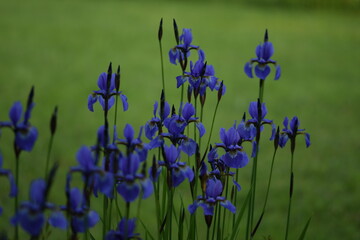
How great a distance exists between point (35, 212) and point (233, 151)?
75 cm

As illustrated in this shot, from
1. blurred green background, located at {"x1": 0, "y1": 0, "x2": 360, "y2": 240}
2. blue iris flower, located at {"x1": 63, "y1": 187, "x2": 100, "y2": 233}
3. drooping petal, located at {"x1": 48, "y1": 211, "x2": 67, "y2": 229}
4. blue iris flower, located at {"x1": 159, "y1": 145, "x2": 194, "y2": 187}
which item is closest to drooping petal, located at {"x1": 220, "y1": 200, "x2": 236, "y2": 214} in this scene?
blue iris flower, located at {"x1": 159, "y1": 145, "x2": 194, "y2": 187}

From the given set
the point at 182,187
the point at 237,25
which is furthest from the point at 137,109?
the point at 237,25

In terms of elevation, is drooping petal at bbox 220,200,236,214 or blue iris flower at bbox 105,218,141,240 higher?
drooping petal at bbox 220,200,236,214

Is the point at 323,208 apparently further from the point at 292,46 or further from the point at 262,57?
the point at 292,46

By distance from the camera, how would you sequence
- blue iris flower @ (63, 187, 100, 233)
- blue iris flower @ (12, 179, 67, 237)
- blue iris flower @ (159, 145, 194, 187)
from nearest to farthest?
blue iris flower @ (12, 179, 67, 237), blue iris flower @ (63, 187, 100, 233), blue iris flower @ (159, 145, 194, 187)

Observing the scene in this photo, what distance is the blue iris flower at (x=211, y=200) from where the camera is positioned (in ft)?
4.70

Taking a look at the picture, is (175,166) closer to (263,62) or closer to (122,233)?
(122,233)

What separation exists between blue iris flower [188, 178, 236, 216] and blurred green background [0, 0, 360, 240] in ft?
5.42

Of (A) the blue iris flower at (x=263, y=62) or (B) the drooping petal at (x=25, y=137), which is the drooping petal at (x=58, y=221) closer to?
(B) the drooping petal at (x=25, y=137)

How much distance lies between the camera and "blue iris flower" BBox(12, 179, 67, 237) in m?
1.05

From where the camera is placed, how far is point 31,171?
4059 millimetres

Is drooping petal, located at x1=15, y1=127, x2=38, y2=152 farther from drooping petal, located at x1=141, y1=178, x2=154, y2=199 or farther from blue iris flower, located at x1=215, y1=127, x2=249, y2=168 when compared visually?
blue iris flower, located at x1=215, y1=127, x2=249, y2=168

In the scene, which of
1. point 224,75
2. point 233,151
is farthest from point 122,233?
point 224,75

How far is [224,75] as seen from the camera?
22.2 ft
